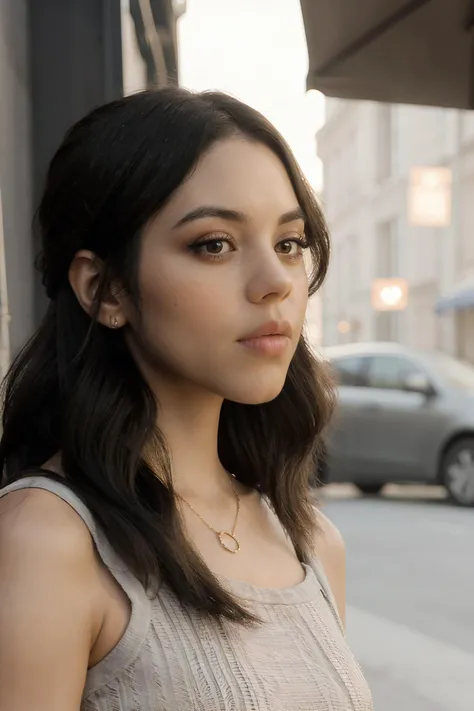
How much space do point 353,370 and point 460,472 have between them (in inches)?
41.2

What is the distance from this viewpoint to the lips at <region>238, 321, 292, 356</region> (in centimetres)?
85

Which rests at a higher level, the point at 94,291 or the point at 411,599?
the point at 94,291

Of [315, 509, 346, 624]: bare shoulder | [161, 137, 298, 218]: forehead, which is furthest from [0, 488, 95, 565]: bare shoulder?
[315, 509, 346, 624]: bare shoulder

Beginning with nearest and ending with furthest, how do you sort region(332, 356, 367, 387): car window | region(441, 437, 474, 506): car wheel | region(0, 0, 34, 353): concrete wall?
region(0, 0, 34, 353): concrete wall < region(441, 437, 474, 506): car wheel < region(332, 356, 367, 387): car window

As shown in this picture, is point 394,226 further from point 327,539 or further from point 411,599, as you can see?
point 327,539

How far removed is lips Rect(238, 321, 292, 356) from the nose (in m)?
0.03

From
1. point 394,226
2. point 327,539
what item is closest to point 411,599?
point 327,539

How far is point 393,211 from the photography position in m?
15.1

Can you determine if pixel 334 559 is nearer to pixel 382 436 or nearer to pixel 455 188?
pixel 382 436

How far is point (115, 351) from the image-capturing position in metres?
0.90

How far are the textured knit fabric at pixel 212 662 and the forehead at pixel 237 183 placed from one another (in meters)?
0.30

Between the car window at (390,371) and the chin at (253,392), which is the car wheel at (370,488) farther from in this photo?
the chin at (253,392)

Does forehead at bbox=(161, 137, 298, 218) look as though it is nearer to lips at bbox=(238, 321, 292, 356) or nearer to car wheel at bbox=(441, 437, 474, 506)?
lips at bbox=(238, 321, 292, 356)

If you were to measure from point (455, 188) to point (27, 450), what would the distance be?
12.0m
